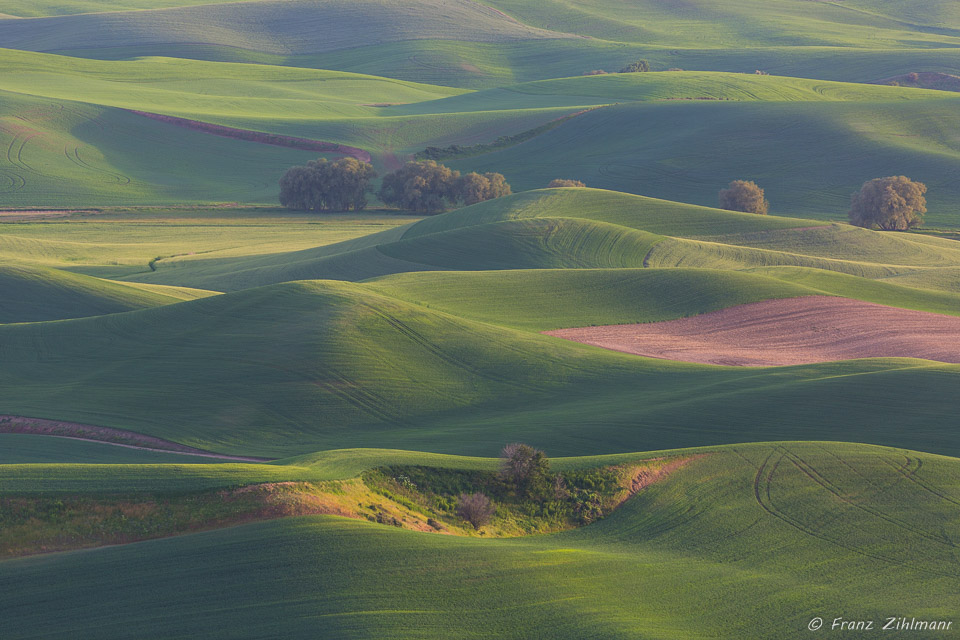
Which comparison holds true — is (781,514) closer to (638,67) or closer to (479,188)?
(479,188)

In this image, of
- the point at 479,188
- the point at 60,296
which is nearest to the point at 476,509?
the point at 60,296

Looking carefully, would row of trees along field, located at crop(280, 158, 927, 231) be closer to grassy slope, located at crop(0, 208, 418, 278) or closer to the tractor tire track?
grassy slope, located at crop(0, 208, 418, 278)

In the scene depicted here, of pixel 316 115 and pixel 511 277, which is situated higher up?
pixel 316 115

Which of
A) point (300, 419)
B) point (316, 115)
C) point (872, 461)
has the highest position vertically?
point (316, 115)

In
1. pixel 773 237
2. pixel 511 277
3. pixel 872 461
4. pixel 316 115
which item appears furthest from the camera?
pixel 316 115

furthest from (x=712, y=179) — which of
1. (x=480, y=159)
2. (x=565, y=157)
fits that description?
(x=480, y=159)

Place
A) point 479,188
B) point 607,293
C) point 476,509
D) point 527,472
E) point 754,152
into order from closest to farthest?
point 476,509, point 527,472, point 607,293, point 479,188, point 754,152

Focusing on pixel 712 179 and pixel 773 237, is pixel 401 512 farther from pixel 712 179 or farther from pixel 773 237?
pixel 712 179
